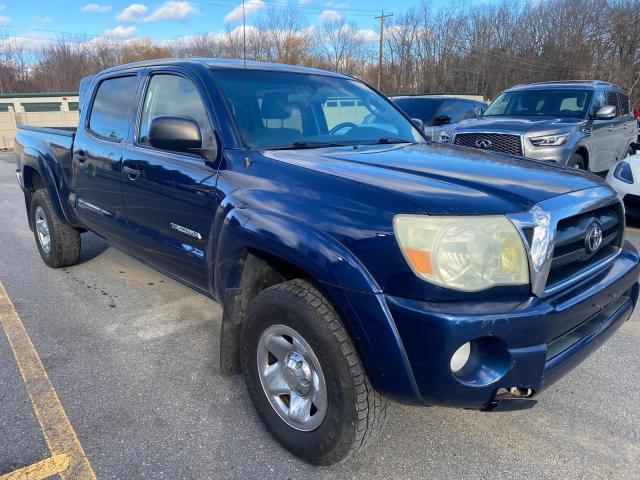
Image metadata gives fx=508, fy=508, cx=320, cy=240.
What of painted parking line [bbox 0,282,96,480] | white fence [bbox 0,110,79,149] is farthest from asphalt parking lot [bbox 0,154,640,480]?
white fence [bbox 0,110,79,149]

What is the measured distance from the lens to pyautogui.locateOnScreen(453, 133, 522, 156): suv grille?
7.03 metres

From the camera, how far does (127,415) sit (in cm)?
267

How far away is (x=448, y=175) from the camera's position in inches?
90.8

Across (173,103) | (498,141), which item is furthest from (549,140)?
(173,103)

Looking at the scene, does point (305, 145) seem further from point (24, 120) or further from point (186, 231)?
point (24, 120)

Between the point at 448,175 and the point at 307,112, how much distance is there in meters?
1.23

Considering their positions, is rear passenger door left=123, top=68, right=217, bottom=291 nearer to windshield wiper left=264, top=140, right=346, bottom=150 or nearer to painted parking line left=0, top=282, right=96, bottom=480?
windshield wiper left=264, top=140, right=346, bottom=150

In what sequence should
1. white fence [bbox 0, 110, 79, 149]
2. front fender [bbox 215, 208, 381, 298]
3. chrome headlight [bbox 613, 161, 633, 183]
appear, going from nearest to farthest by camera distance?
front fender [bbox 215, 208, 381, 298] → chrome headlight [bbox 613, 161, 633, 183] → white fence [bbox 0, 110, 79, 149]

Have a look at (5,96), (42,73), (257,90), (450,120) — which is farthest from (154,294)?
(42,73)

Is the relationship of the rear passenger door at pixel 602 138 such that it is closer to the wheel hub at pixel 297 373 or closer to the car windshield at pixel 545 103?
the car windshield at pixel 545 103

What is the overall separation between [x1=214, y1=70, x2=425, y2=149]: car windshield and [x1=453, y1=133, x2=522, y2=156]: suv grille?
12.7 ft

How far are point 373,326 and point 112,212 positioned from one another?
8.28ft

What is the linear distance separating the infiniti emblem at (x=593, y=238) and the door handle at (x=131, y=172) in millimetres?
2570

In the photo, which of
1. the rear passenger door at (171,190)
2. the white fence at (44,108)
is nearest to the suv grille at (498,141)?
the rear passenger door at (171,190)
